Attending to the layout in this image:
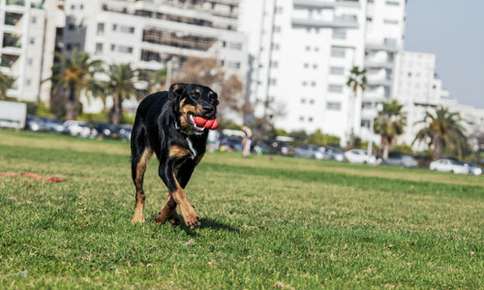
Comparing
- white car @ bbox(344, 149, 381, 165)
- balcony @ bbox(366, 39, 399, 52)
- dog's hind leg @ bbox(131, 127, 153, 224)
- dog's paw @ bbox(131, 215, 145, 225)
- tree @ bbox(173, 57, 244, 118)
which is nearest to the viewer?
dog's paw @ bbox(131, 215, 145, 225)

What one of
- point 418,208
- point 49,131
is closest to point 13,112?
point 49,131

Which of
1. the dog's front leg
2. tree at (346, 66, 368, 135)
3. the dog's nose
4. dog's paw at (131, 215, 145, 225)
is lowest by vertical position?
dog's paw at (131, 215, 145, 225)

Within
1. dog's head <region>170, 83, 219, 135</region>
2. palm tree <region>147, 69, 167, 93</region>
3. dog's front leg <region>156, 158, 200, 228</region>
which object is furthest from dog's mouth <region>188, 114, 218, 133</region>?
palm tree <region>147, 69, 167, 93</region>

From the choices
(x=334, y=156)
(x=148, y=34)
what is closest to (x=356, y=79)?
(x=148, y=34)

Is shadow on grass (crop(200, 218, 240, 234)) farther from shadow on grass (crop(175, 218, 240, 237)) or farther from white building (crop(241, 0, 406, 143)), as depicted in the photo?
white building (crop(241, 0, 406, 143))

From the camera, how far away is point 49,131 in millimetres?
96688

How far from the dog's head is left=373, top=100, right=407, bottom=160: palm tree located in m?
113

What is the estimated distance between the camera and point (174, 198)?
419 inches

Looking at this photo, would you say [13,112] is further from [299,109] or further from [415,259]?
[415,259]

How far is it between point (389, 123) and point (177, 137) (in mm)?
117368

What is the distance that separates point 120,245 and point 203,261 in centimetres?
108

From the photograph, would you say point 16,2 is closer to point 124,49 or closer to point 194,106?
point 124,49

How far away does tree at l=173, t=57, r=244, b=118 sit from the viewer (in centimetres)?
12219

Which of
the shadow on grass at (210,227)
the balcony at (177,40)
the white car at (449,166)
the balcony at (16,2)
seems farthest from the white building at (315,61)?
the shadow on grass at (210,227)
